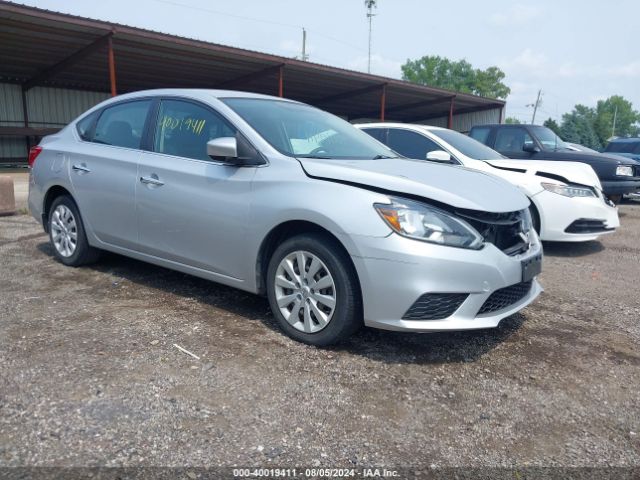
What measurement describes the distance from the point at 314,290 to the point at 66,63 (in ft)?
64.2

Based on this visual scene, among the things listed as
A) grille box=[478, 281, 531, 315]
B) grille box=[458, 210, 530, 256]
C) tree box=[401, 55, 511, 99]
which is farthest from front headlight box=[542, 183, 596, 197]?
tree box=[401, 55, 511, 99]

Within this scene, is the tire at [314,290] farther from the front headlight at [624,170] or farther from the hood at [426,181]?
the front headlight at [624,170]

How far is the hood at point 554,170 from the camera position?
Answer: 6289mm

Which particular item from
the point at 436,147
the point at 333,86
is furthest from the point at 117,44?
the point at 436,147

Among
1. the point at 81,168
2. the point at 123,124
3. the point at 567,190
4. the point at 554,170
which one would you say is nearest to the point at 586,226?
the point at 567,190

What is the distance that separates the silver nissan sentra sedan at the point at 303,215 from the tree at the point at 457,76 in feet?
277

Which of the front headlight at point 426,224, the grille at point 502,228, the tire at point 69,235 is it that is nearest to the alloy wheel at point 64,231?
the tire at point 69,235

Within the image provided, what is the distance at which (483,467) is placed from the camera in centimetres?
219

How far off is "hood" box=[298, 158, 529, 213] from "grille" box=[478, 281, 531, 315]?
1.61 ft

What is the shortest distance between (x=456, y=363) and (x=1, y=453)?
2.35 metres

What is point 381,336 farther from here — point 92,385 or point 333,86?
point 333,86

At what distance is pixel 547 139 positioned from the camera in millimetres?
9172

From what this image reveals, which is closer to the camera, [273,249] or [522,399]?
[522,399]

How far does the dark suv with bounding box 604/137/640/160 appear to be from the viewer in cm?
1419
